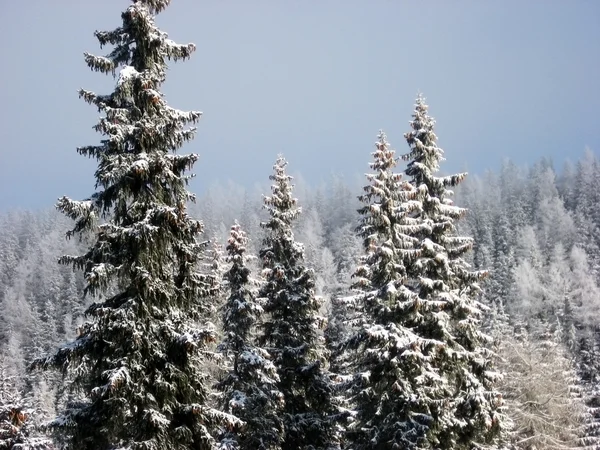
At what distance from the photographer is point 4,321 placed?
134125 millimetres

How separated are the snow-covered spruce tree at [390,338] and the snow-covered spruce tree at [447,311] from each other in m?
0.55

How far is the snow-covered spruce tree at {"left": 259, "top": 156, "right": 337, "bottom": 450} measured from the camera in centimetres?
2345

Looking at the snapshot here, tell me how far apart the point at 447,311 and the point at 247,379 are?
29.6ft

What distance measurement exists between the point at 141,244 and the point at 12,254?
641 ft

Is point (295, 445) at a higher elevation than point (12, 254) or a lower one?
lower

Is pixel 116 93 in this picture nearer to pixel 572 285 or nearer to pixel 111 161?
pixel 111 161

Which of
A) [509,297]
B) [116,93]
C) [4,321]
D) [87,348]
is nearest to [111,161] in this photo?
[116,93]

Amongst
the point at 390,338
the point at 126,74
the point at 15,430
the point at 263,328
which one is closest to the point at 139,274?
the point at 126,74

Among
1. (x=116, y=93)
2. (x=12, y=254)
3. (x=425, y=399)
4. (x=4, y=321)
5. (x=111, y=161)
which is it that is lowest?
(x=425, y=399)

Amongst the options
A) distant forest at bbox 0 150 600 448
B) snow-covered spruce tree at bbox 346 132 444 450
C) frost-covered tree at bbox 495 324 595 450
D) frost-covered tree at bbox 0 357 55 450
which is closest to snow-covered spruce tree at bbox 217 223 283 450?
distant forest at bbox 0 150 600 448

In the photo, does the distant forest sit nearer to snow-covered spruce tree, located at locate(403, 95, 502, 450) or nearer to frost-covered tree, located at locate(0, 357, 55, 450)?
frost-covered tree, located at locate(0, 357, 55, 450)

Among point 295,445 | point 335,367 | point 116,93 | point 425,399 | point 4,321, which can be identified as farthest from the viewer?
point 4,321

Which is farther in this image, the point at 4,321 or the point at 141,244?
the point at 4,321

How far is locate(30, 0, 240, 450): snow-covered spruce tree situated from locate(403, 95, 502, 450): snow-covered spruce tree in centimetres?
1004
